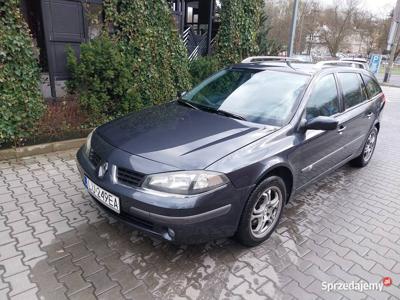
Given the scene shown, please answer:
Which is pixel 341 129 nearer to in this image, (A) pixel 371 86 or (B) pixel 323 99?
(B) pixel 323 99

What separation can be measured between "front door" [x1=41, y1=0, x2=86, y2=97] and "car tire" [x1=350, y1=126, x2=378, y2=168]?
209 inches

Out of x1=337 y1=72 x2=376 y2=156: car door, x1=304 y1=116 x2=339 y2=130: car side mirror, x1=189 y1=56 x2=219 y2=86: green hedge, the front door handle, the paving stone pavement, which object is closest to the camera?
the paving stone pavement

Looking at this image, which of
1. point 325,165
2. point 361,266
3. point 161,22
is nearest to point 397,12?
point 161,22

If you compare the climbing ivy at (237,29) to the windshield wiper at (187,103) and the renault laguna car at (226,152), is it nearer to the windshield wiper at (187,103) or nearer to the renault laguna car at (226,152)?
the renault laguna car at (226,152)

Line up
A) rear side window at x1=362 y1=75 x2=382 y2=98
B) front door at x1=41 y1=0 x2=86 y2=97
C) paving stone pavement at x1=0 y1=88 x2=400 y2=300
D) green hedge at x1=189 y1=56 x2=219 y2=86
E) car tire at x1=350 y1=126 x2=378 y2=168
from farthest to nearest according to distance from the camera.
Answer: green hedge at x1=189 y1=56 x2=219 y2=86, front door at x1=41 y1=0 x2=86 y2=97, car tire at x1=350 y1=126 x2=378 y2=168, rear side window at x1=362 y1=75 x2=382 y2=98, paving stone pavement at x1=0 y1=88 x2=400 y2=300

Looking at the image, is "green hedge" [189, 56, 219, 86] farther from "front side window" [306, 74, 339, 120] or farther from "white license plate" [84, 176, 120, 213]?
"white license plate" [84, 176, 120, 213]

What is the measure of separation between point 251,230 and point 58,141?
3598 millimetres

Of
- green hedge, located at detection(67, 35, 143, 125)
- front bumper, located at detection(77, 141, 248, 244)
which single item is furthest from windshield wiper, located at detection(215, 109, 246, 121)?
green hedge, located at detection(67, 35, 143, 125)

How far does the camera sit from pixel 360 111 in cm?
414

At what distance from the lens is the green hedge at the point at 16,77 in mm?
4176

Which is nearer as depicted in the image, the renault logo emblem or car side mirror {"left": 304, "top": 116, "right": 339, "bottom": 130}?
the renault logo emblem

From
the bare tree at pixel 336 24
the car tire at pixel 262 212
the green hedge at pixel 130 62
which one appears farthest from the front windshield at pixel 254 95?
the bare tree at pixel 336 24

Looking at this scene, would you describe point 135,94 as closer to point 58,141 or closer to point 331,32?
point 58,141

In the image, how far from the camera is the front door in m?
5.54
